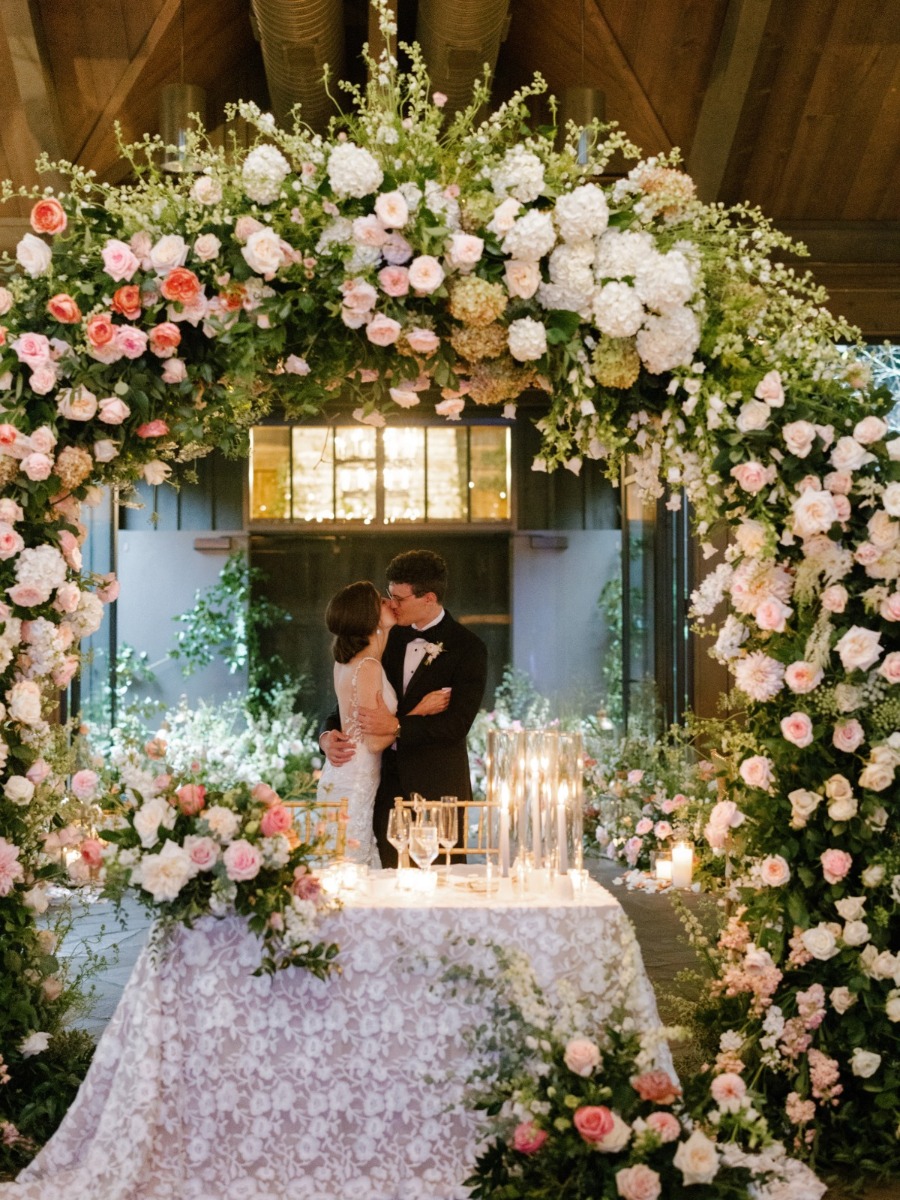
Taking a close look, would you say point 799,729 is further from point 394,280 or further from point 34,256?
point 34,256

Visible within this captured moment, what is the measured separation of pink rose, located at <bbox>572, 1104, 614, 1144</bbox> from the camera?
285 cm

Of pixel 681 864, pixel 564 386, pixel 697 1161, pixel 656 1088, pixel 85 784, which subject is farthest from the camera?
pixel 681 864

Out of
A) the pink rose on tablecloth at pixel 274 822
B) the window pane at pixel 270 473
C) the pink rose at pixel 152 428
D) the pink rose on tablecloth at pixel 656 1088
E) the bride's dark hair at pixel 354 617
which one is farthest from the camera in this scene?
the window pane at pixel 270 473

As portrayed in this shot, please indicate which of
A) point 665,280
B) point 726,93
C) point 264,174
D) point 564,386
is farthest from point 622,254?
point 726,93

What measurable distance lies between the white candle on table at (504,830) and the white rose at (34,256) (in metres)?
1.98

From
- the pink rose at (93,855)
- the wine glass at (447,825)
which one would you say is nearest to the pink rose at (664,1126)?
the wine glass at (447,825)

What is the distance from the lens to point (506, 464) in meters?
10.4

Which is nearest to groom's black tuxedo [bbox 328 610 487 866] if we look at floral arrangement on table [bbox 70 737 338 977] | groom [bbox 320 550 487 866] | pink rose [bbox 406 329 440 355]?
groom [bbox 320 550 487 866]

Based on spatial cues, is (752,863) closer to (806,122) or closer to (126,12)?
(806,122)

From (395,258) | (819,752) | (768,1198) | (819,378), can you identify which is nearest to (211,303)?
(395,258)

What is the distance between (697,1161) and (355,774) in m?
2.68

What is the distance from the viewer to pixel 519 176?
3.74 meters

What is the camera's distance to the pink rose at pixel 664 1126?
112 inches

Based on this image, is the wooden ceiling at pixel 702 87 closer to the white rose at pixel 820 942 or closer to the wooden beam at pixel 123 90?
the wooden beam at pixel 123 90
